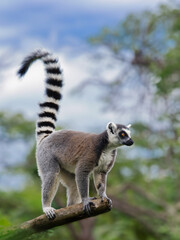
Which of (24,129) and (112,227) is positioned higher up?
(24,129)

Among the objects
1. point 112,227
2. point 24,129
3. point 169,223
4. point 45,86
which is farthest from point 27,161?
point 45,86

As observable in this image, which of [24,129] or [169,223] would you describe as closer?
[169,223]

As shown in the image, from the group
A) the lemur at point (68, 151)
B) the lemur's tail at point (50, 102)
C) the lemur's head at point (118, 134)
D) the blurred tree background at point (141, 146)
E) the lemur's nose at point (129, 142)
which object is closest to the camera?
the lemur's nose at point (129, 142)

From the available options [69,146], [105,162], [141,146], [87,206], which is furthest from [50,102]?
[141,146]

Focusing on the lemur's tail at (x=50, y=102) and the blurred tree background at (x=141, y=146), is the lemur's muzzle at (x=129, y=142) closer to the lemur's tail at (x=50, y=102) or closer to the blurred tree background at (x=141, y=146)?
the lemur's tail at (x=50, y=102)

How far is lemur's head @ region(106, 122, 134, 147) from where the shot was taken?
339cm

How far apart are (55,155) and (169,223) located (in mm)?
12487

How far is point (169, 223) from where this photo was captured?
15344 mm

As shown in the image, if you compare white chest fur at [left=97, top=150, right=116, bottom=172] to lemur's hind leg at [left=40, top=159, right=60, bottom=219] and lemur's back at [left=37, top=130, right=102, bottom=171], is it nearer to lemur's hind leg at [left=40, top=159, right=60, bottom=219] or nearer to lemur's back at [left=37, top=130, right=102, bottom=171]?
lemur's back at [left=37, top=130, right=102, bottom=171]

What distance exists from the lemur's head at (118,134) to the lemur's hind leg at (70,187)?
580 millimetres

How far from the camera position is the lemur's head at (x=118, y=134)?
3.39m

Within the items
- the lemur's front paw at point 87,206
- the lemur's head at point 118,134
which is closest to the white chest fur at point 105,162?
the lemur's head at point 118,134

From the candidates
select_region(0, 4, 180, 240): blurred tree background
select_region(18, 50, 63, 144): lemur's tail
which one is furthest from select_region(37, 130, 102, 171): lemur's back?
select_region(0, 4, 180, 240): blurred tree background

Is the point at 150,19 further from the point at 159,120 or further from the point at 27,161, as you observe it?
the point at 27,161
